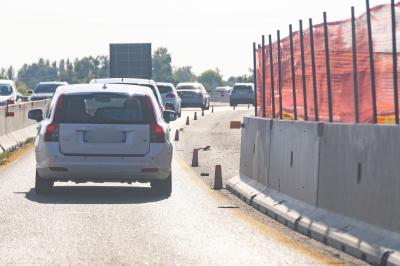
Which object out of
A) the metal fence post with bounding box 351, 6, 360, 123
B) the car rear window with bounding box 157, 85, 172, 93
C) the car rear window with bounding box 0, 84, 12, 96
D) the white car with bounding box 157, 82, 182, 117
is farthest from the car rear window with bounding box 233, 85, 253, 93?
the metal fence post with bounding box 351, 6, 360, 123

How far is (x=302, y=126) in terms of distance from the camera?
42.4 feet

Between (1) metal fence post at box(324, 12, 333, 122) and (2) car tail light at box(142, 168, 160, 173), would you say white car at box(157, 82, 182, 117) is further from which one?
(1) metal fence post at box(324, 12, 333, 122)

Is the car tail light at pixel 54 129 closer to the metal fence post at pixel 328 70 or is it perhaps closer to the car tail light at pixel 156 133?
the car tail light at pixel 156 133

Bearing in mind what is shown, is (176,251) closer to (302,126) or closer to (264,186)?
(302,126)

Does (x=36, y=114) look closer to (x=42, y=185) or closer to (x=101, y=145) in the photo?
(x=42, y=185)

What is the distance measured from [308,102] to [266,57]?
2.95 m

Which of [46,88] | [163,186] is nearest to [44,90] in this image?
[46,88]

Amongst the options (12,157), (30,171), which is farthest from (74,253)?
(12,157)

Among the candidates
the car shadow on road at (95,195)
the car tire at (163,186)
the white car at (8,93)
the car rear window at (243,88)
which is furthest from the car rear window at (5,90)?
the car tire at (163,186)

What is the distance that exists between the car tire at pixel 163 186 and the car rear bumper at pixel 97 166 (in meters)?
0.28

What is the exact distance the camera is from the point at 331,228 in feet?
35.4

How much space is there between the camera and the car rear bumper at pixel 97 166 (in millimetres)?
15352

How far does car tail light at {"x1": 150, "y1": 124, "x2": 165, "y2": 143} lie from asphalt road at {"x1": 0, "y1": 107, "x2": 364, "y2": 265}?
808 mm

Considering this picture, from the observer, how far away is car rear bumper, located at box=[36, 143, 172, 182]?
1535 cm
